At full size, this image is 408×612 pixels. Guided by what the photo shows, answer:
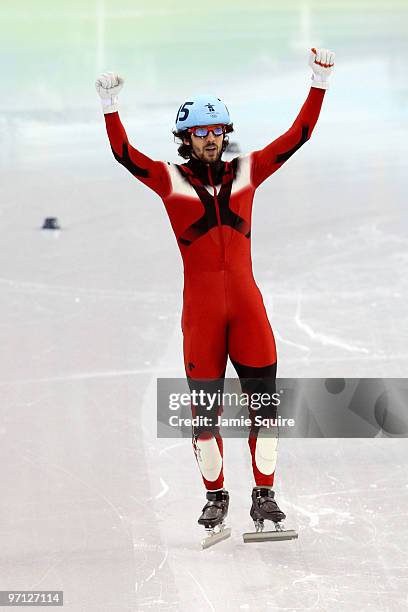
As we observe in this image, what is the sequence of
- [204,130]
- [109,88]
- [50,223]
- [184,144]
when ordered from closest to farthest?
[109,88] < [204,130] < [184,144] < [50,223]

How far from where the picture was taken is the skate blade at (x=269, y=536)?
186 inches

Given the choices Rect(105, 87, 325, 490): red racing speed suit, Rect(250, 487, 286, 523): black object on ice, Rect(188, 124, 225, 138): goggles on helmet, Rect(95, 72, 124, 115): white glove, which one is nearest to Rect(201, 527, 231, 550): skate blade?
Rect(250, 487, 286, 523): black object on ice

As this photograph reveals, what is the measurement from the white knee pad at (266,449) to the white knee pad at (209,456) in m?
0.18

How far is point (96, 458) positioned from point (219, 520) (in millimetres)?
1195

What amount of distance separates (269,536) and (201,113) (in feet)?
6.07

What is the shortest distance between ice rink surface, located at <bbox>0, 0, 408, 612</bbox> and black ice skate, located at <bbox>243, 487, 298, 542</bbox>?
16cm

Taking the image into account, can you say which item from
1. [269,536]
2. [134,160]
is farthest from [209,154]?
[269,536]

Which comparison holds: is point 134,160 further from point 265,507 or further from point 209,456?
point 265,507

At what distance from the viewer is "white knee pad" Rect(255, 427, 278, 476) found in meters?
4.80

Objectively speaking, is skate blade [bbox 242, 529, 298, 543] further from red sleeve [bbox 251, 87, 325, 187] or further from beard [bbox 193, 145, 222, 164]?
beard [bbox 193, 145, 222, 164]

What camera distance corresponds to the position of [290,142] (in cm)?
463

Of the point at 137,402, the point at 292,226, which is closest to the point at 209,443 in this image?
the point at 137,402

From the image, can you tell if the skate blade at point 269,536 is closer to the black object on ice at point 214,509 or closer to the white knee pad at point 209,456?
the black object on ice at point 214,509

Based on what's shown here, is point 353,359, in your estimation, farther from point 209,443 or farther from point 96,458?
point 209,443
